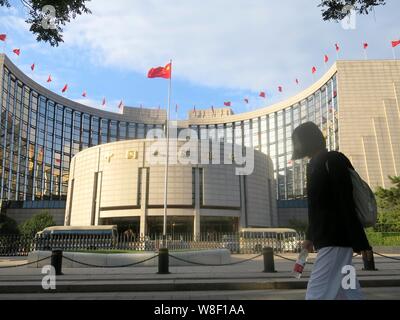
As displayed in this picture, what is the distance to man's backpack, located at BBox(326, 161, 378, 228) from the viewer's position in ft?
12.3

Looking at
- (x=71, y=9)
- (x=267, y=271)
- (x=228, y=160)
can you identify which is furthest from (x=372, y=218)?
(x=228, y=160)

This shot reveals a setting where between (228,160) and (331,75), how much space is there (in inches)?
1308

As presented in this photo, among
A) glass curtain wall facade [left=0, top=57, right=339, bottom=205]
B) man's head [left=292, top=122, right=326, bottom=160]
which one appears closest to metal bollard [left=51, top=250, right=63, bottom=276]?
man's head [left=292, top=122, right=326, bottom=160]

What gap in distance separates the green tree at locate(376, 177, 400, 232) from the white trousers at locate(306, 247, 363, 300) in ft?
131

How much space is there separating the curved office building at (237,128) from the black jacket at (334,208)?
6953 cm

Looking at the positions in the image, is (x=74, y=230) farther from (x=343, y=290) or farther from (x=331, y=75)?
(x=331, y=75)

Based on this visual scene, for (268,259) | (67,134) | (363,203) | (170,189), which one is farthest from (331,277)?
(67,134)

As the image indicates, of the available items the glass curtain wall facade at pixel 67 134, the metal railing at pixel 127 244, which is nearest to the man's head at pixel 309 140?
the metal railing at pixel 127 244

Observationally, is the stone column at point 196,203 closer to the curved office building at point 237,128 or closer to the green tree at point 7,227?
the green tree at point 7,227

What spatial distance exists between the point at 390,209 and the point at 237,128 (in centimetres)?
6677

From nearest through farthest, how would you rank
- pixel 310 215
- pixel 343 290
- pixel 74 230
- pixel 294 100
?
pixel 343 290
pixel 310 215
pixel 74 230
pixel 294 100

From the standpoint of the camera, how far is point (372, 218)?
3.75m

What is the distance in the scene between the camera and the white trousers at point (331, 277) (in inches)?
140

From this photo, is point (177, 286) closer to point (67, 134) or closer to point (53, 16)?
point (53, 16)
